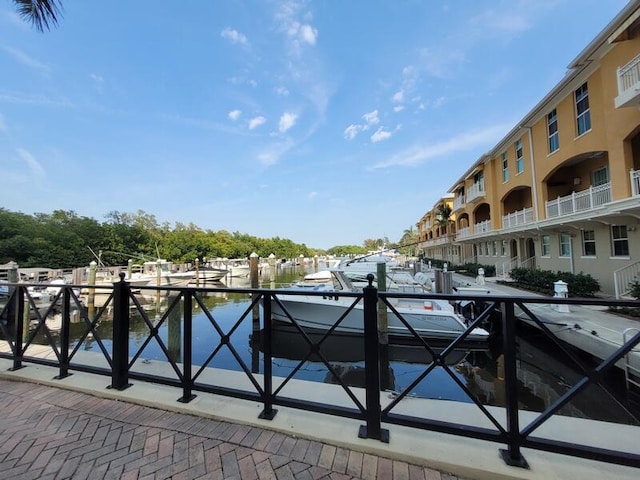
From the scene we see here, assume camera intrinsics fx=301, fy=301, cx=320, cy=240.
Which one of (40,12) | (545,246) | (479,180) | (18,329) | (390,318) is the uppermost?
(479,180)

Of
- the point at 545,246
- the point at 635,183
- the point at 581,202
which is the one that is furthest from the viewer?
the point at 545,246

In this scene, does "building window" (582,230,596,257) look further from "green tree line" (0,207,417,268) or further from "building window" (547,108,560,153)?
"green tree line" (0,207,417,268)

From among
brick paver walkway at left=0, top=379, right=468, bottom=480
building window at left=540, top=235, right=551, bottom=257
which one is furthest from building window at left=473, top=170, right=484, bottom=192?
brick paver walkway at left=0, top=379, right=468, bottom=480

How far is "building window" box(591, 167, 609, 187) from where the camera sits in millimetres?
11617

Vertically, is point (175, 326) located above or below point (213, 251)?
below

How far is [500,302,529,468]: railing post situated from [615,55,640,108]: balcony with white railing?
1010 centimetres

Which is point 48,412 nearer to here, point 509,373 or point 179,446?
point 179,446

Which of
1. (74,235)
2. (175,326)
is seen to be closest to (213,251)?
(74,235)

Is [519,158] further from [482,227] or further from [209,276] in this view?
[209,276]

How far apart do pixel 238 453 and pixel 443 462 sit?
1.32 metres

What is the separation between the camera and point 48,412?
2.60 m

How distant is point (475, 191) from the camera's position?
21.0 metres

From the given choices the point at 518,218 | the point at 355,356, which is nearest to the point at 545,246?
the point at 518,218

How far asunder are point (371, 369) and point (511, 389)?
88 centimetres
